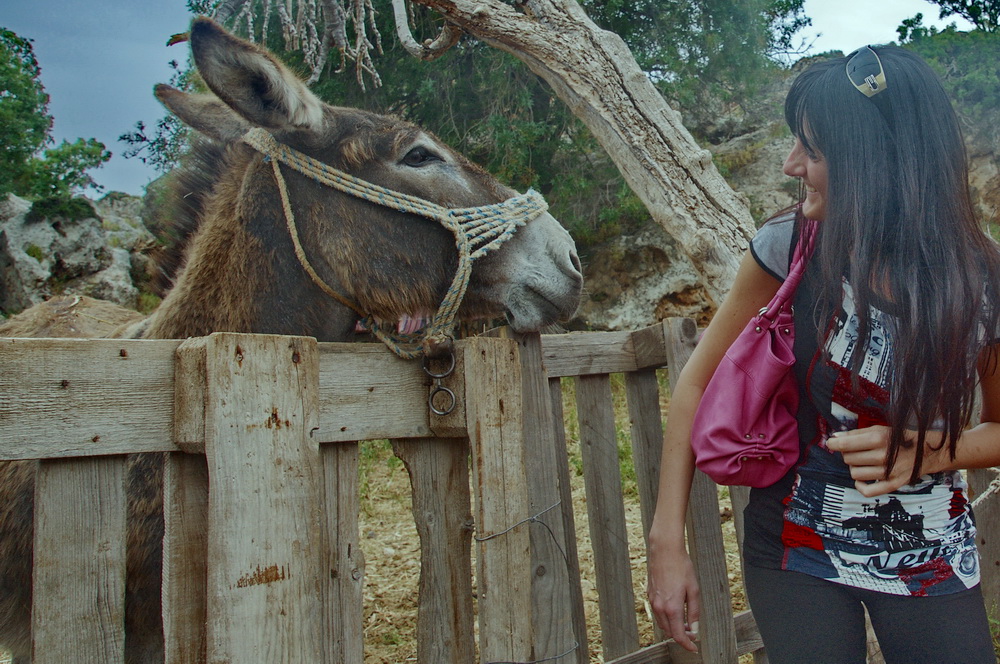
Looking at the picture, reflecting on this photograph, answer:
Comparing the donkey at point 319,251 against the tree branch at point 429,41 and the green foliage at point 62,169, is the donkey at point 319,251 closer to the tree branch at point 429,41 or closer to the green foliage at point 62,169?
the tree branch at point 429,41

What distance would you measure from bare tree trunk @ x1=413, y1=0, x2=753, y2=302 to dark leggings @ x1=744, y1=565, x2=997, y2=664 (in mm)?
2066

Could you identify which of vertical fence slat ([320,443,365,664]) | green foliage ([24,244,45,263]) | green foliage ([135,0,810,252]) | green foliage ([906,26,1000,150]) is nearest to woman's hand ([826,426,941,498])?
vertical fence slat ([320,443,365,664])

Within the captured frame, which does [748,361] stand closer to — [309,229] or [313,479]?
[313,479]

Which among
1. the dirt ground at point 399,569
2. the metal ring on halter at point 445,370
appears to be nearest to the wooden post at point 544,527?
the metal ring on halter at point 445,370

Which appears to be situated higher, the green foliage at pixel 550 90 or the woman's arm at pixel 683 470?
the green foliage at pixel 550 90

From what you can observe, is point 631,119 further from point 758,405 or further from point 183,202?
point 758,405

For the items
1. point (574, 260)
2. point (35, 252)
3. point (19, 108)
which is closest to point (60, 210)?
point (35, 252)

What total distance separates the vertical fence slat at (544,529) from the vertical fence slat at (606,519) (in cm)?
46

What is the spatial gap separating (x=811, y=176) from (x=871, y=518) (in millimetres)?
786

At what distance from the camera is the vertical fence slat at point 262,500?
1244mm

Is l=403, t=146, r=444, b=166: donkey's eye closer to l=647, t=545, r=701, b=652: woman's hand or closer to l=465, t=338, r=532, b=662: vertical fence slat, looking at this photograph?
l=465, t=338, r=532, b=662: vertical fence slat

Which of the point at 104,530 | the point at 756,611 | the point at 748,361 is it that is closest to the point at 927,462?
the point at 748,361

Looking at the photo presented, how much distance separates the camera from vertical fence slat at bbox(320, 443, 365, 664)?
153 cm

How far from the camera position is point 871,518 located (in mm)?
1417
